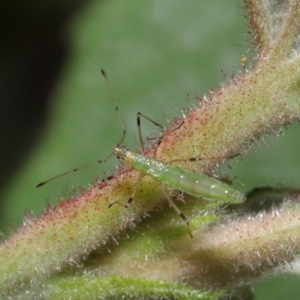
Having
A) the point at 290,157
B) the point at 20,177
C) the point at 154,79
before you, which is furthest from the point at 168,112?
the point at 20,177

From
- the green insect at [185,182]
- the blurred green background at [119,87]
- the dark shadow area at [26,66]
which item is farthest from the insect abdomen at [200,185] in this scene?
the dark shadow area at [26,66]

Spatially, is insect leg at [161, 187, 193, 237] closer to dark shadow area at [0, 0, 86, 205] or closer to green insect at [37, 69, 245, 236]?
green insect at [37, 69, 245, 236]

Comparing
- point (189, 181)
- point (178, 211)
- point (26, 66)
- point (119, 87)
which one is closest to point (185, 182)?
point (189, 181)

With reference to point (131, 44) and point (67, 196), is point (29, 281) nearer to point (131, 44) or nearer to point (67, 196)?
point (67, 196)

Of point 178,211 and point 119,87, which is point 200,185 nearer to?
point 178,211

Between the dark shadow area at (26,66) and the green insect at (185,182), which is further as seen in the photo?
the dark shadow area at (26,66)

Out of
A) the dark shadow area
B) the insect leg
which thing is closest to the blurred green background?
the dark shadow area

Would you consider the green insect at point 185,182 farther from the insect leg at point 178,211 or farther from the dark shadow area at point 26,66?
the dark shadow area at point 26,66

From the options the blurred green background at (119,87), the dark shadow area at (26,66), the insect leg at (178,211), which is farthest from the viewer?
the dark shadow area at (26,66)
